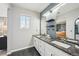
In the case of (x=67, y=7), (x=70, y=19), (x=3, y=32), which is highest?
(x=67, y=7)

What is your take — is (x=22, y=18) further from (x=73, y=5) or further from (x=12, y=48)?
(x=73, y=5)

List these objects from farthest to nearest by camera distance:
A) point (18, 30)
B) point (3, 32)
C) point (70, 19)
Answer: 1. point (18, 30)
2. point (3, 32)
3. point (70, 19)

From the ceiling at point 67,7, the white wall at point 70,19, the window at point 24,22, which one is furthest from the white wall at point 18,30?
the white wall at point 70,19

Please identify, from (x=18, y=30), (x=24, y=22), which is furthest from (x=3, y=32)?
(x=24, y=22)

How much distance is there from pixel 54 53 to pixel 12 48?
214 cm

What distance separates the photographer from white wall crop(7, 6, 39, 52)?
3.14m

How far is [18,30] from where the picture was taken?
3.37 meters

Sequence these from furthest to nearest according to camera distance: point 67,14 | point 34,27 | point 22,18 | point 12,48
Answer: point 34,27 < point 22,18 < point 12,48 < point 67,14

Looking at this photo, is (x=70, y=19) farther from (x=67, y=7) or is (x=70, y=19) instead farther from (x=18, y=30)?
(x=18, y=30)

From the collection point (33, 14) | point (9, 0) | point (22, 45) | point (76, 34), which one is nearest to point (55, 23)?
point (76, 34)

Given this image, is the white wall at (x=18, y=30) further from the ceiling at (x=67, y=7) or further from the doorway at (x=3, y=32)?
the ceiling at (x=67, y=7)

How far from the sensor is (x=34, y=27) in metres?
3.69

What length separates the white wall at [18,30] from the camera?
3.14m

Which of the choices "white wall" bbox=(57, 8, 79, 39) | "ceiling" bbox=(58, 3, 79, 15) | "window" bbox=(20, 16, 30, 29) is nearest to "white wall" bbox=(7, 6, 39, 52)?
"window" bbox=(20, 16, 30, 29)
